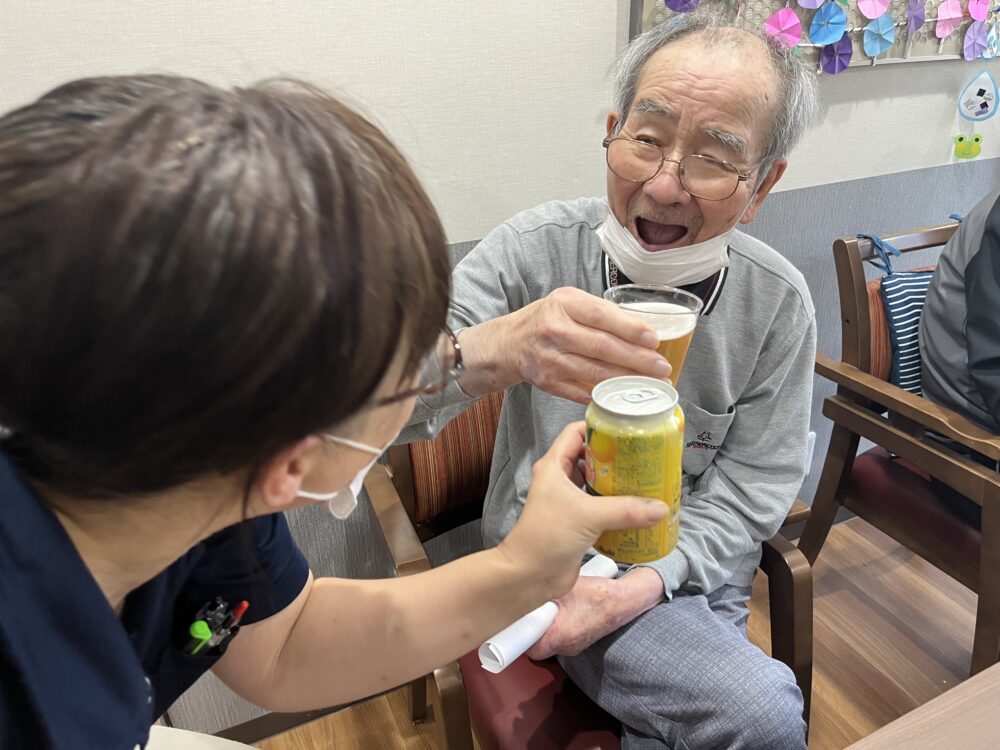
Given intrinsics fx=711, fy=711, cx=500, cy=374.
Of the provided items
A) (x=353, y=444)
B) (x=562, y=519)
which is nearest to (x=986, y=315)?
(x=562, y=519)

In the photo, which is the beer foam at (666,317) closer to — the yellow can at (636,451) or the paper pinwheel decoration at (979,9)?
the yellow can at (636,451)

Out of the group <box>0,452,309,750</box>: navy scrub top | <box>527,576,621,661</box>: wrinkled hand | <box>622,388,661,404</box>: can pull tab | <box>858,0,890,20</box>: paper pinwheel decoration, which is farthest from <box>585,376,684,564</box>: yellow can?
<box>858,0,890,20</box>: paper pinwheel decoration

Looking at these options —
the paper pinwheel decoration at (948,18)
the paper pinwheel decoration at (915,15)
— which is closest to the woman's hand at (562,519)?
the paper pinwheel decoration at (915,15)

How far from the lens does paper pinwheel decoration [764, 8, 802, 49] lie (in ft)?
5.55

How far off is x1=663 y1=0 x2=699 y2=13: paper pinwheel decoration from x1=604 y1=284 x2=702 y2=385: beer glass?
2.85ft

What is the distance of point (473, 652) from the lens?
4.08 ft

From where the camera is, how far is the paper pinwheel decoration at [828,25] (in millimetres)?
1754

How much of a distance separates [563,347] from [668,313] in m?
0.14

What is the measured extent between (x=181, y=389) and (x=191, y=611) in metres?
0.47

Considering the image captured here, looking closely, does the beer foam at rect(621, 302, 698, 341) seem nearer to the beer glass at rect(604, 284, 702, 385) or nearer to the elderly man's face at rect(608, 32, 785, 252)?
the beer glass at rect(604, 284, 702, 385)

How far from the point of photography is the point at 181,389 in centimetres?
46

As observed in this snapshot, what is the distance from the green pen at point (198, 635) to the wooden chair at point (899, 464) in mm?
1473

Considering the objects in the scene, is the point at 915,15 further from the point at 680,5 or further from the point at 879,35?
the point at 680,5

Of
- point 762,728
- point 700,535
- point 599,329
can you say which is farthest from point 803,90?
point 762,728
